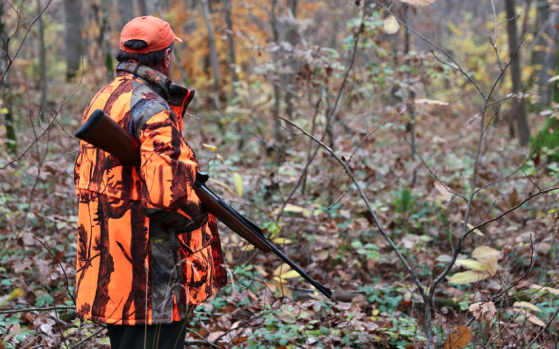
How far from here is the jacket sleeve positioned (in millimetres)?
1748

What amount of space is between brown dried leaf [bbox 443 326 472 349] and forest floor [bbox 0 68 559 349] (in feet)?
0.46

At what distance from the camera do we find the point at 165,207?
69.5 inches

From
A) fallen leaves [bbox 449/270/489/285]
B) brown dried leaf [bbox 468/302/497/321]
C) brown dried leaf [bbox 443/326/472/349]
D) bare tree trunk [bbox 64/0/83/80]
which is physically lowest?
brown dried leaf [bbox 443/326/472/349]

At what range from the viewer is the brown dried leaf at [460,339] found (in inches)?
97.5

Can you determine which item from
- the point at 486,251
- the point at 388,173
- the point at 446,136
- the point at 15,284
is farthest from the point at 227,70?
the point at 486,251

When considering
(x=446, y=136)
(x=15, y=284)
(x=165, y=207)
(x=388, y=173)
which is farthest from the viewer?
(x=446, y=136)

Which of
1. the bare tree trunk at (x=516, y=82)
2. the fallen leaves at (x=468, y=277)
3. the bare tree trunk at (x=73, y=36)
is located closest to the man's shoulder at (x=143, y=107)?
the fallen leaves at (x=468, y=277)

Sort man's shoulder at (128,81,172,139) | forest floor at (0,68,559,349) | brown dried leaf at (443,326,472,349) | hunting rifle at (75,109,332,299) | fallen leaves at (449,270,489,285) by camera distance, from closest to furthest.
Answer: hunting rifle at (75,109,332,299) → man's shoulder at (128,81,172,139) → brown dried leaf at (443,326,472,349) → fallen leaves at (449,270,489,285) → forest floor at (0,68,559,349)

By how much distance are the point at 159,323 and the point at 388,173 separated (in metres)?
5.13

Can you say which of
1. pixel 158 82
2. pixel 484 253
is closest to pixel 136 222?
pixel 158 82

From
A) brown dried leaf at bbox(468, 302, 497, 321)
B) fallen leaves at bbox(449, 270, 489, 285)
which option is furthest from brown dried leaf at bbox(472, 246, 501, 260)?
brown dried leaf at bbox(468, 302, 497, 321)

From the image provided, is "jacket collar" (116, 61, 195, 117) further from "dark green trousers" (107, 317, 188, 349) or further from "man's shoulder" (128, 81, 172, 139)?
"dark green trousers" (107, 317, 188, 349)

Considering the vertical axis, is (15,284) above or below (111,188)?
below

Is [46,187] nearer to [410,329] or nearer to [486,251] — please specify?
[410,329]
